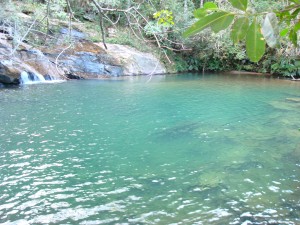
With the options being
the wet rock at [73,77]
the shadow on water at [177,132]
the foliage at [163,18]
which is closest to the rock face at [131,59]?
the wet rock at [73,77]

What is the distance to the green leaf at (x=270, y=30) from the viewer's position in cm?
93

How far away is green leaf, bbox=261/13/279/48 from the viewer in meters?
0.93

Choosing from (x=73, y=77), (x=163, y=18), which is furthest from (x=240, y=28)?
(x=73, y=77)

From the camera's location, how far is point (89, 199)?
4684 mm

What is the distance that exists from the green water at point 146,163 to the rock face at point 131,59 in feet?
34.2

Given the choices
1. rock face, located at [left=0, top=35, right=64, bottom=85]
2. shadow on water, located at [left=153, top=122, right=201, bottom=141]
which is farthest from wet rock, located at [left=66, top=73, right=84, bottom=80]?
shadow on water, located at [left=153, top=122, right=201, bottom=141]

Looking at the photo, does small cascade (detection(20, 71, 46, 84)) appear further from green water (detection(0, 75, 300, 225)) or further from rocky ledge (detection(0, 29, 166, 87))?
green water (detection(0, 75, 300, 225))

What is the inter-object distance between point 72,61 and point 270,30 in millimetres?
19642

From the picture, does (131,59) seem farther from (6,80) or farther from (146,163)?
(146,163)

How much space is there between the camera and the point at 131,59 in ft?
73.5

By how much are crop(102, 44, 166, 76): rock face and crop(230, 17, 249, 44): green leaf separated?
20785mm

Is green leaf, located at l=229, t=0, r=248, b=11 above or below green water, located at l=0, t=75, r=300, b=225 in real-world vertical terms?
above

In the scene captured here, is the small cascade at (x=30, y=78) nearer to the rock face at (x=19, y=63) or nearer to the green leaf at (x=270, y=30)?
the rock face at (x=19, y=63)

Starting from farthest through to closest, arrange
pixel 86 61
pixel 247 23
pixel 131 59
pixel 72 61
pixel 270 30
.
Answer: pixel 131 59, pixel 86 61, pixel 72 61, pixel 247 23, pixel 270 30
